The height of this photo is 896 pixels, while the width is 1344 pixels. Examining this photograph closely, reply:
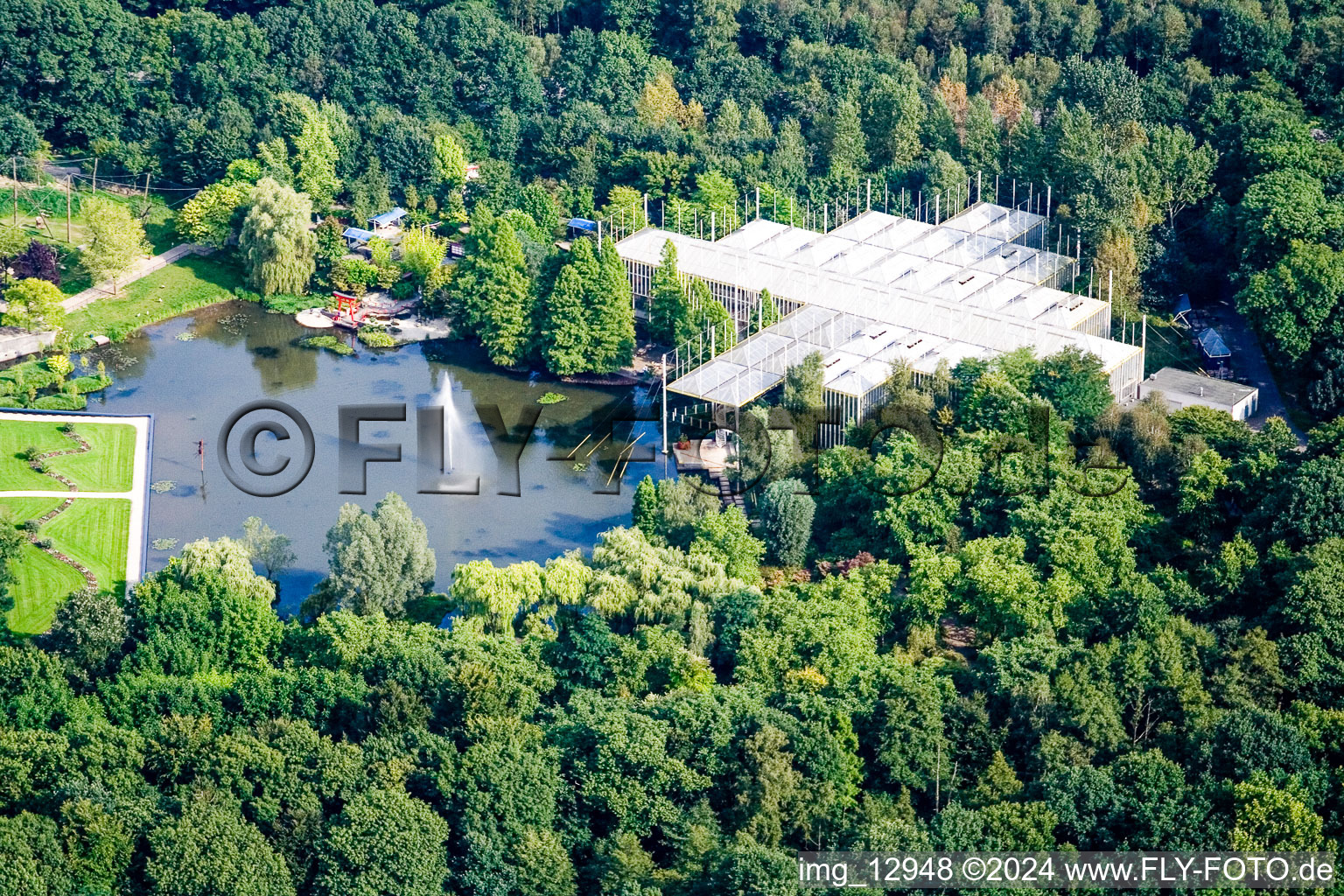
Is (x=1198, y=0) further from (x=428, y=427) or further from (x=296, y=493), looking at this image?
(x=296, y=493)

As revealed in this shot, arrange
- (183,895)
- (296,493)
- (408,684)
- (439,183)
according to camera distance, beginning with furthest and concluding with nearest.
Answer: (439,183) < (296,493) < (408,684) < (183,895)

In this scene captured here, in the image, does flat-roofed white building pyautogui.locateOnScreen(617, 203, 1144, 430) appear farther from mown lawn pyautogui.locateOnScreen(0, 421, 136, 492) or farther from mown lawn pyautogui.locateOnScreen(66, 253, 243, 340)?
mown lawn pyautogui.locateOnScreen(0, 421, 136, 492)

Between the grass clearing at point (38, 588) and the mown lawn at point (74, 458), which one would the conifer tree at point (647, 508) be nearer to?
the grass clearing at point (38, 588)

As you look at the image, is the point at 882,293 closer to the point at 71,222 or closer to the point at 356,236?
the point at 356,236

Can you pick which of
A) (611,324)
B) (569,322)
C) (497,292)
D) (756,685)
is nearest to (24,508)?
(497,292)

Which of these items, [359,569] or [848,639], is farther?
[359,569]

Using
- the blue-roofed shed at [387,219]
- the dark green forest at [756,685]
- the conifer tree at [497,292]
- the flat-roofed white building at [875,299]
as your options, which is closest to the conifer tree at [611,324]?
the flat-roofed white building at [875,299]

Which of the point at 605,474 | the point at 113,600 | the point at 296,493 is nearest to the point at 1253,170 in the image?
the point at 605,474
